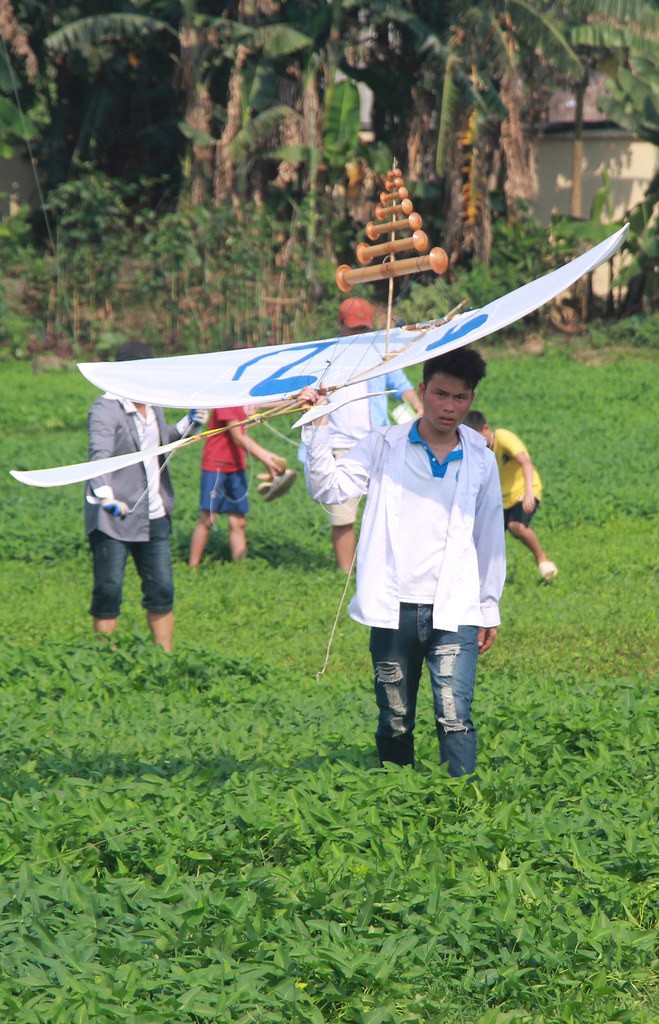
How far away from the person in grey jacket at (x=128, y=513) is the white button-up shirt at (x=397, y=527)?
8.16ft

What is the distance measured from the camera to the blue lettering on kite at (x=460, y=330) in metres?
4.58

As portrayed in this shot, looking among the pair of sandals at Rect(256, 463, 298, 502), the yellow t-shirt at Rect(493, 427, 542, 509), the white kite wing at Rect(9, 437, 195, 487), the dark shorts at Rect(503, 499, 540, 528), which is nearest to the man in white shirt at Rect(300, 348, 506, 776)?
the white kite wing at Rect(9, 437, 195, 487)

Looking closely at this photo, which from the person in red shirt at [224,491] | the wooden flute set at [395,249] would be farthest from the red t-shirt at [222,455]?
the wooden flute set at [395,249]

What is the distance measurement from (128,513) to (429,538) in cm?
295

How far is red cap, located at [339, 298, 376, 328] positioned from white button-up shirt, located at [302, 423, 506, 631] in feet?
10.6

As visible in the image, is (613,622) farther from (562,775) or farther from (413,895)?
(413,895)

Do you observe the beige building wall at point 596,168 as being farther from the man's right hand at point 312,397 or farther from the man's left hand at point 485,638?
the man's right hand at point 312,397

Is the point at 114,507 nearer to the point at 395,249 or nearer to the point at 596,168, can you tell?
the point at 395,249

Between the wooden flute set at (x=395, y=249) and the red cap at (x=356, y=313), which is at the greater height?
the wooden flute set at (x=395, y=249)

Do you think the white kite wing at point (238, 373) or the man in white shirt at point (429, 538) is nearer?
the white kite wing at point (238, 373)

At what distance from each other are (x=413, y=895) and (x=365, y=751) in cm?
158

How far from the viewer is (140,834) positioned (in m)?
4.82

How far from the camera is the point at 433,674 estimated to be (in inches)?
200

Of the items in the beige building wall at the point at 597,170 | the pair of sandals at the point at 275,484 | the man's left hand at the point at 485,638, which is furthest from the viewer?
the beige building wall at the point at 597,170
